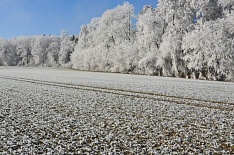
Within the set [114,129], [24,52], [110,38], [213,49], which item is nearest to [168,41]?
[213,49]

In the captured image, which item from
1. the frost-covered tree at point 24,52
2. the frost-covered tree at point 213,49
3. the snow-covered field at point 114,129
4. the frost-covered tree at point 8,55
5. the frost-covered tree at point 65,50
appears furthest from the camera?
the frost-covered tree at point 8,55

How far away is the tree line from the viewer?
149 ft

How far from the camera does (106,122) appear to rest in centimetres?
1173

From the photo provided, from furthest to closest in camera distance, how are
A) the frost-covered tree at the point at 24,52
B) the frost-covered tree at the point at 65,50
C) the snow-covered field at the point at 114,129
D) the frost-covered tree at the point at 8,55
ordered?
the frost-covered tree at the point at 8,55 → the frost-covered tree at the point at 24,52 → the frost-covered tree at the point at 65,50 → the snow-covered field at the point at 114,129

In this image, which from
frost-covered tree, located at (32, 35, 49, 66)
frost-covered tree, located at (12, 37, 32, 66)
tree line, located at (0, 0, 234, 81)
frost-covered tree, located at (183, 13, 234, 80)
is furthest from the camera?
frost-covered tree, located at (12, 37, 32, 66)

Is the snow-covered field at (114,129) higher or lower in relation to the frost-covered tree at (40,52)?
lower

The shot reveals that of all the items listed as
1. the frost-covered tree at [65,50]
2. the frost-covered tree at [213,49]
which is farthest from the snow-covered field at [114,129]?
the frost-covered tree at [65,50]

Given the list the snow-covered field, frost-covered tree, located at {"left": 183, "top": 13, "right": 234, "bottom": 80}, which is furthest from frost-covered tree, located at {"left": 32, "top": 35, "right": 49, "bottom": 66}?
the snow-covered field

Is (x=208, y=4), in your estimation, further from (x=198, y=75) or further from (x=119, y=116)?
(x=119, y=116)

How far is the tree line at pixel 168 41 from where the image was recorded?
1785 inches

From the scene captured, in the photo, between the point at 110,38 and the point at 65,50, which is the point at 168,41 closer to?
the point at 110,38

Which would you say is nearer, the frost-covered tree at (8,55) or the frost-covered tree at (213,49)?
the frost-covered tree at (213,49)

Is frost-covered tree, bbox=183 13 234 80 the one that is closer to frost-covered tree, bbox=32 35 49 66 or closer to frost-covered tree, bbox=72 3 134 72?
frost-covered tree, bbox=72 3 134 72

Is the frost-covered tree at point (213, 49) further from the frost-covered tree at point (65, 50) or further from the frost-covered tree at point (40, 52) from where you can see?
the frost-covered tree at point (40, 52)
